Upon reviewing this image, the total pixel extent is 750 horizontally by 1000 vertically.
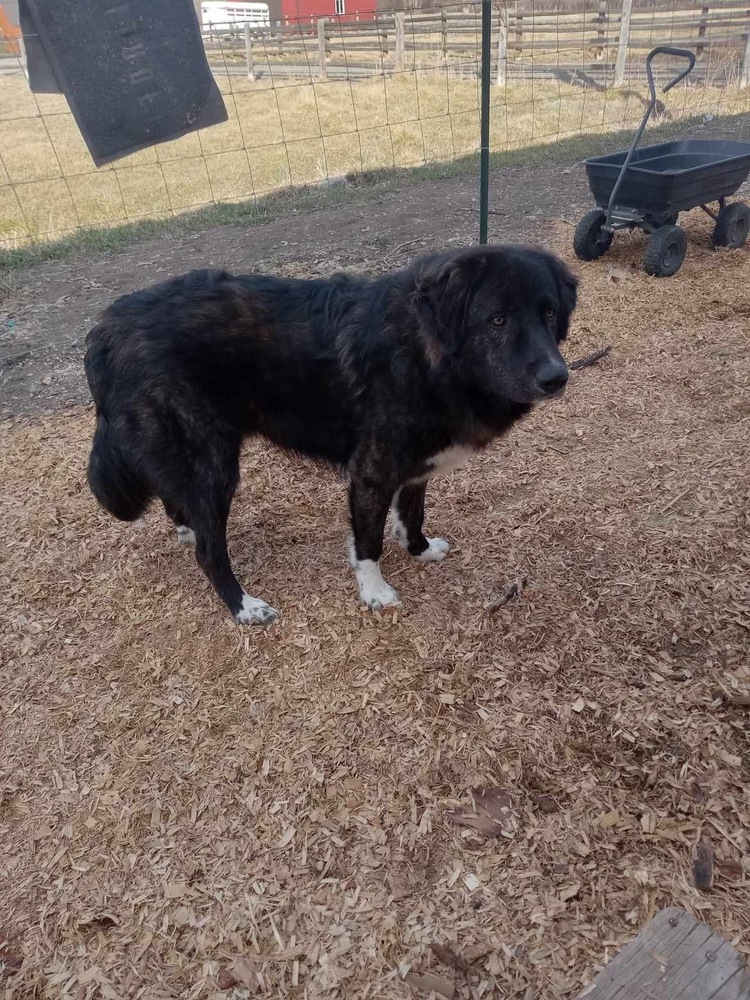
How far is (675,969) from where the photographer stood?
63.1 inches

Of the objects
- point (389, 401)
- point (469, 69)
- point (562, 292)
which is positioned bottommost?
point (469, 69)

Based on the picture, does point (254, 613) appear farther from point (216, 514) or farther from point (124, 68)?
point (124, 68)

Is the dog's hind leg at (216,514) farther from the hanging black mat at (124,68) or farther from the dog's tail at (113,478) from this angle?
the hanging black mat at (124,68)

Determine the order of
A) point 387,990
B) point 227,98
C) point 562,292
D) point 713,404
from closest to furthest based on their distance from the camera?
point 387,990 < point 562,292 < point 713,404 < point 227,98

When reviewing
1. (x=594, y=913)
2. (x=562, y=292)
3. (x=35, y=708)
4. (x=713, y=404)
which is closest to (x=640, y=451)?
(x=713, y=404)

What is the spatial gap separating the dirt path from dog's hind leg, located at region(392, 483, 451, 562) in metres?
2.95

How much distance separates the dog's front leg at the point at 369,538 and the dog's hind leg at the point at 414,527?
252 millimetres

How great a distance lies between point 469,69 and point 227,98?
5.77 metres

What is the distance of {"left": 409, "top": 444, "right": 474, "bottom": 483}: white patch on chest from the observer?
9.56 feet

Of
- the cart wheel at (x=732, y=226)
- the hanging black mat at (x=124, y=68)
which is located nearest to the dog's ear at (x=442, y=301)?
the hanging black mat at (x=124, y=68)

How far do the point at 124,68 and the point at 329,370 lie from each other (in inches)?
175

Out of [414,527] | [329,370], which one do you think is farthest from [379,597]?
[329,370]

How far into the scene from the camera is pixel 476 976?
1.91 metres

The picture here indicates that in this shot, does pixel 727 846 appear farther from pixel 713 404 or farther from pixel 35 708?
pixel 713 404
